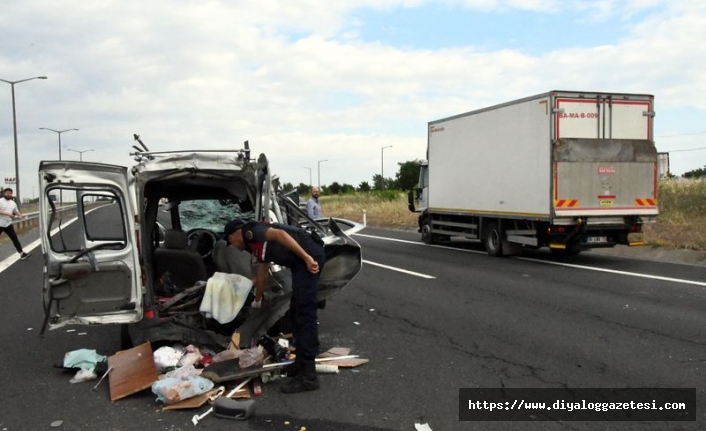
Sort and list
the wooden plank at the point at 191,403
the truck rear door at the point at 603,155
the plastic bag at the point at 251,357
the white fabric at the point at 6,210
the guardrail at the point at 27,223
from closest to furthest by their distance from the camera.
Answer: the wooden plank at the point at 191,403
the plastic bag at the point at 251,357
the truck rear door at the point at 603,155
the white fabric at the point at 6,210
the guardrail at the point at 27,223

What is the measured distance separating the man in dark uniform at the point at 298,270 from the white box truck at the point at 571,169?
29.0ft

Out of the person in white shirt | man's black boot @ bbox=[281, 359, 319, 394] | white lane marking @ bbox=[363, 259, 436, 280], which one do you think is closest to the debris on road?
man's black boot @ bbox=[281, 359, 319, 394]

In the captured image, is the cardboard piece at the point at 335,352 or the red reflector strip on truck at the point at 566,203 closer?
the cardboard piece at the point at 335,352

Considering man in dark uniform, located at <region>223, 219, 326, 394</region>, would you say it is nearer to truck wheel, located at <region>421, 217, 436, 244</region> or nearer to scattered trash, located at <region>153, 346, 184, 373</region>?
scattered trash, located at <region>153, 346, 184, 373</region>

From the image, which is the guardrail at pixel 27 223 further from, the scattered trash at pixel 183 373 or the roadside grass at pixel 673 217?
the scattered trash at pixel 183 373

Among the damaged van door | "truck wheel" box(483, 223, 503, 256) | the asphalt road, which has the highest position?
the damaged van door

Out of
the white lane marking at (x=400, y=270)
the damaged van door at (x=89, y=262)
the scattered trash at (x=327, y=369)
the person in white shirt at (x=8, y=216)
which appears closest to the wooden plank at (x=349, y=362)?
the scattered trash at (x=327, y=369)

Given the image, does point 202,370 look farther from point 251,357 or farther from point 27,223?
point 27,223

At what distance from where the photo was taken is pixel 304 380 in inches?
209

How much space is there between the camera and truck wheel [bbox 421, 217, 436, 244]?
1903 centimetres

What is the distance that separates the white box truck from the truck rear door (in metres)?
0.02

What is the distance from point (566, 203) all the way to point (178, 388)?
1015cm

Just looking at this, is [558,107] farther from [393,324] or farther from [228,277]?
[228,277]

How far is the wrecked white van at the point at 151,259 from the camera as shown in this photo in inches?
221
